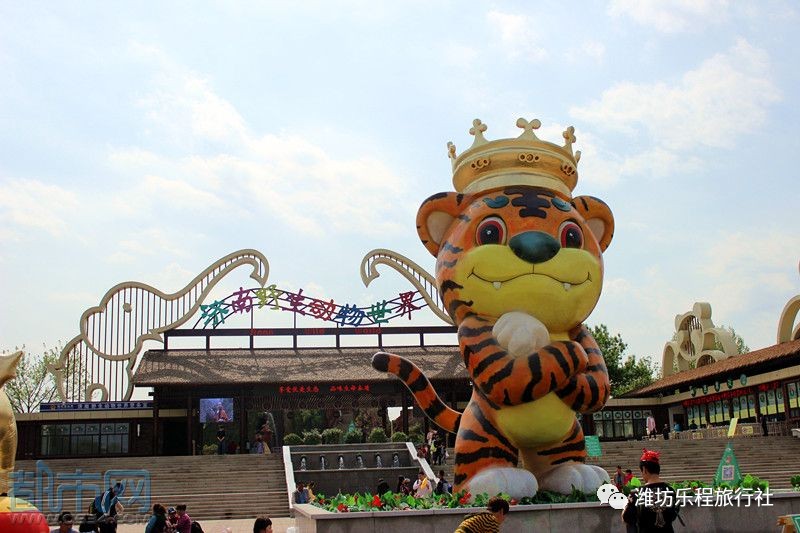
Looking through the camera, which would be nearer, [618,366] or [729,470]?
[729,470]

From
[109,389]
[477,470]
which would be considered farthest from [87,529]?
[109,389]

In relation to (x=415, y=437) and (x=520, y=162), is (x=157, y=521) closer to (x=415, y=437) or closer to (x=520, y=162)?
(x=520, y=162)

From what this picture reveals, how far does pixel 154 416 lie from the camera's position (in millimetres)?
30812

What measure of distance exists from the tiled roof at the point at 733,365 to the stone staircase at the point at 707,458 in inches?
108

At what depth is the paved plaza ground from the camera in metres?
17.0

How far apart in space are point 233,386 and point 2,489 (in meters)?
17.7

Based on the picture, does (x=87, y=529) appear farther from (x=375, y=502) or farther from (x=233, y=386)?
(x=233, y=386)

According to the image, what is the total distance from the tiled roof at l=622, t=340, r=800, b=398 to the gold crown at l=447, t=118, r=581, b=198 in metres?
18.3

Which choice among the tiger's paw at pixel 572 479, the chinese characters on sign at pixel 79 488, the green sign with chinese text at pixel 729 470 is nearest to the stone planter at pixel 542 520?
the tiger's paw at pixel 572 479

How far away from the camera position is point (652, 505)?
5.61 m

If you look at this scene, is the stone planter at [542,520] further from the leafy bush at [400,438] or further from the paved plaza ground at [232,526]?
the leafy bush at [400,438]

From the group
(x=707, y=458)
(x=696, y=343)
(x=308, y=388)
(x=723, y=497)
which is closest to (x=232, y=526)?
(x=723, y=497)

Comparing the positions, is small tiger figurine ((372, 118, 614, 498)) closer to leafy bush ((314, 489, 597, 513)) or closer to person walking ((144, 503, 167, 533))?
leafy bush ((314, 489, 597, 513))

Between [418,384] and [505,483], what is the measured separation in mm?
2187
